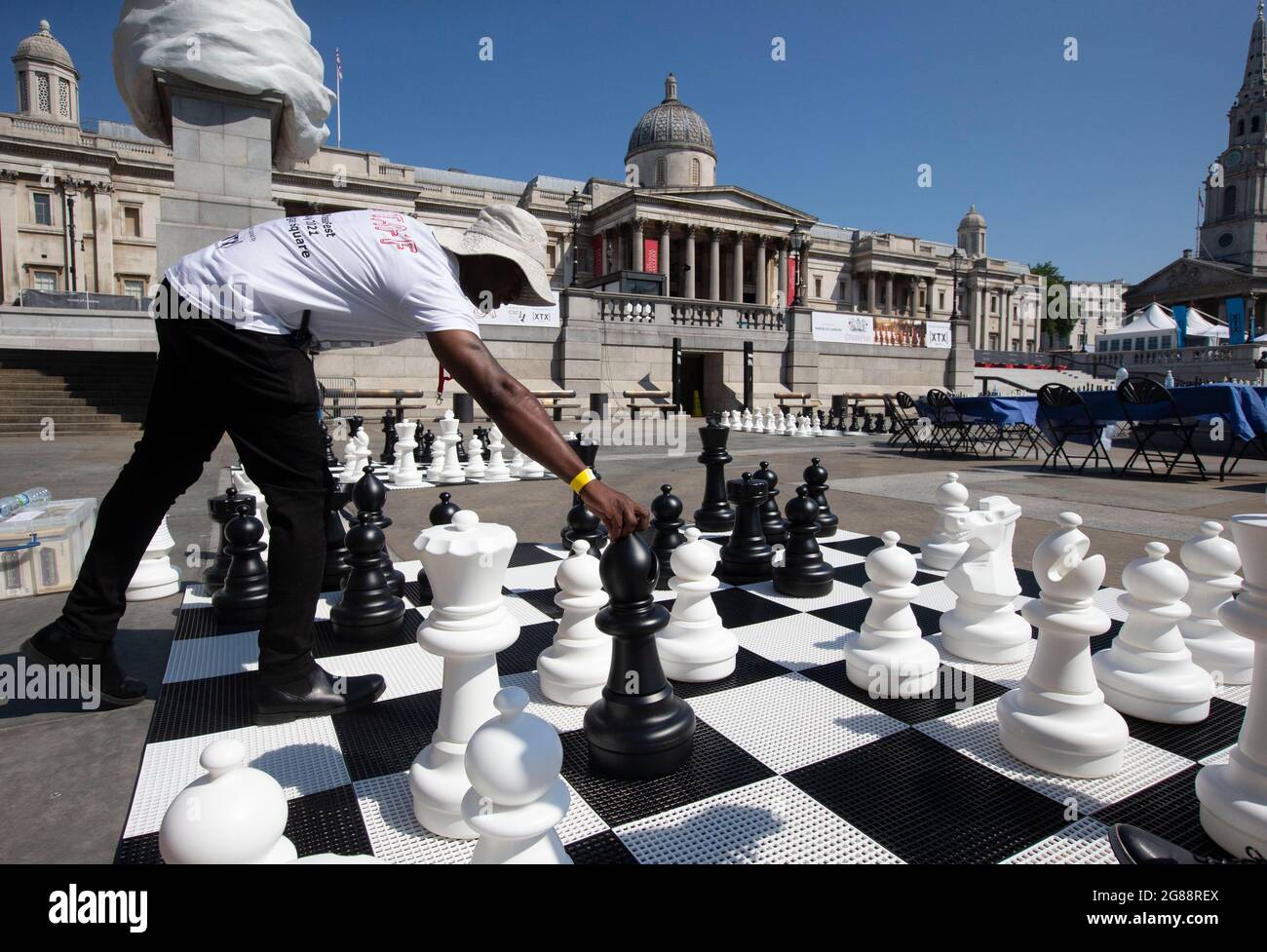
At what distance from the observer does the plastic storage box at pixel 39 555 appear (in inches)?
110

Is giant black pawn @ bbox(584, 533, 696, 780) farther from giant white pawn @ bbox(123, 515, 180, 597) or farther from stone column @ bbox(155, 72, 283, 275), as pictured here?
stone column @ bbox(155, 72, 283, 275)

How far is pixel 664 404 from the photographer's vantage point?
16906 mm

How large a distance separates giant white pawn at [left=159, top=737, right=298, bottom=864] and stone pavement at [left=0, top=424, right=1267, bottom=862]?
0.56 meters

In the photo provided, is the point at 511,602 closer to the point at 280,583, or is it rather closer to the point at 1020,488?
the point at 280,583

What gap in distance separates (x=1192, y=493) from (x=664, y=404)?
11842mm

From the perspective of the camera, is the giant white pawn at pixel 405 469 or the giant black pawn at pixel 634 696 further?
the giant white pawn at pixel 405 469

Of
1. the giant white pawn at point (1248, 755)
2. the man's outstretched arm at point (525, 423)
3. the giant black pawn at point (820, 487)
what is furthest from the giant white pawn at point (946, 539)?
the man's outstretched arm at point (525, 423)

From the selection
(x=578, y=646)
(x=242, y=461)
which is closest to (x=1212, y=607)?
(x=578, y=646)

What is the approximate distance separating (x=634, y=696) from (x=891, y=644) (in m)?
0.83

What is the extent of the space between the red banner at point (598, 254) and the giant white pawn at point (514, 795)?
4415 centimetres

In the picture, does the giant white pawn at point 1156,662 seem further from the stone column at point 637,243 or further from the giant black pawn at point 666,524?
the stone column at point 637,243

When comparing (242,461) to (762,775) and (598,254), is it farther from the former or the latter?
(598,254)

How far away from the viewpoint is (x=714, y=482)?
13.8ft
